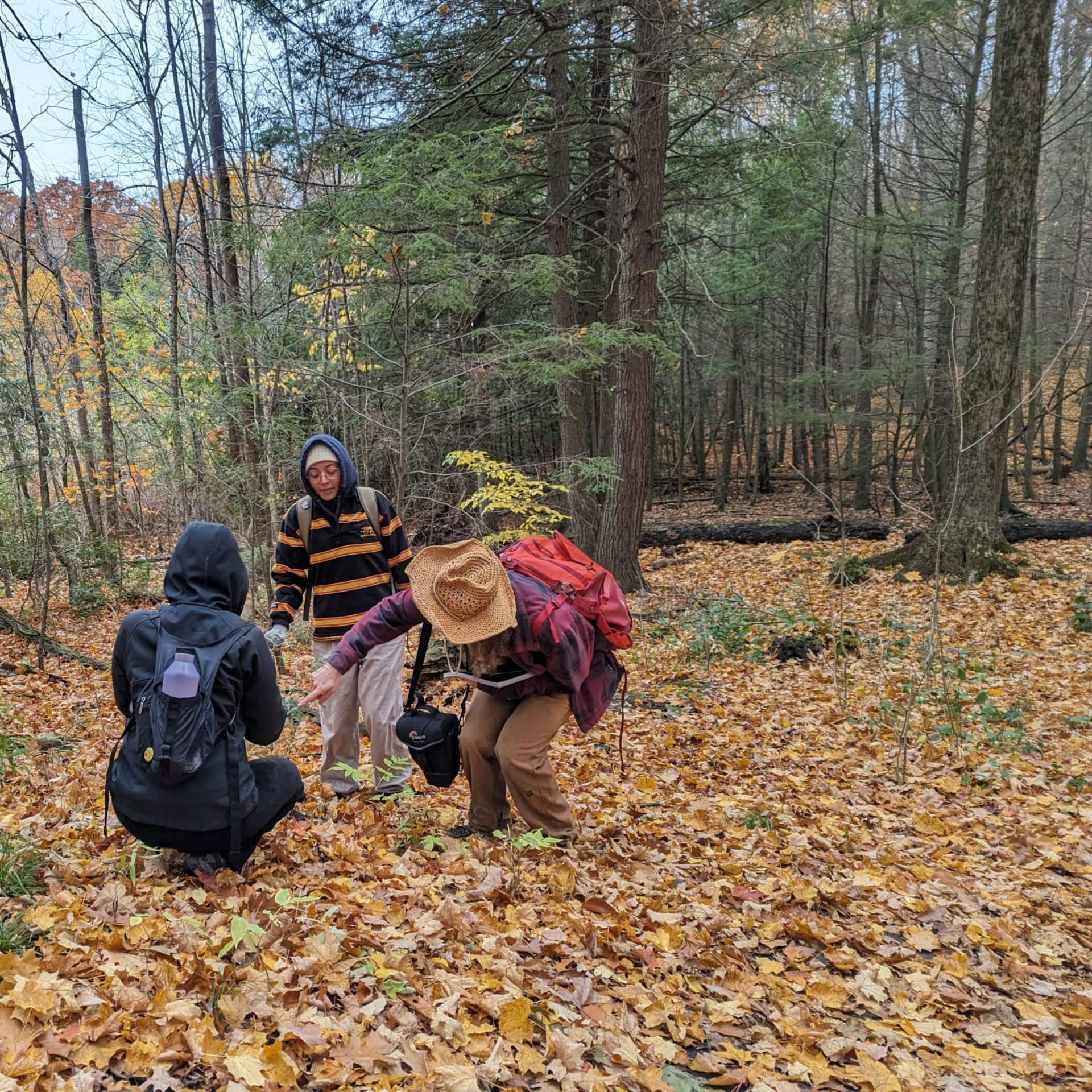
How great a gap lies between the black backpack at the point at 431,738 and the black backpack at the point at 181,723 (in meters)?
0.85

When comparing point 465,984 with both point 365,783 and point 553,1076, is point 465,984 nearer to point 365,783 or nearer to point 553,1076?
point 553,1076

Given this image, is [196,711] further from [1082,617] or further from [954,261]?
[954,261]

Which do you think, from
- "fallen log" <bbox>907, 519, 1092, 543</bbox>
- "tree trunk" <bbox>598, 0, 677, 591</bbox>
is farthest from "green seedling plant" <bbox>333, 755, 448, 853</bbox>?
"fallen log" <bbox>907, 519, 1092, 543</bbox>

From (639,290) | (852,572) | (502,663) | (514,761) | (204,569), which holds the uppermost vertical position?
(639,290)

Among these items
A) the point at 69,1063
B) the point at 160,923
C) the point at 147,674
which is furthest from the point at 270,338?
the point at 69,1063

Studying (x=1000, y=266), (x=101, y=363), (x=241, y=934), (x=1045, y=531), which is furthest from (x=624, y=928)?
(x=1045, y=531)

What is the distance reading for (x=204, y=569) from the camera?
310 cm

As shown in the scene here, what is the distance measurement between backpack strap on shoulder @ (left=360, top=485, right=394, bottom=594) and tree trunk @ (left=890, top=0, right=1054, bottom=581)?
7595 millimetres

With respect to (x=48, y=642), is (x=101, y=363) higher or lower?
higher

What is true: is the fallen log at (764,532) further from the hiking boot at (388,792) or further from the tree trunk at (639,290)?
the hiking boot at (388,792)

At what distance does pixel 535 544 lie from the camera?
3.88m

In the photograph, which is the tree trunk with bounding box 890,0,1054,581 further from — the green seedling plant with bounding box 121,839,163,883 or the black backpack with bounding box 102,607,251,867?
the green seedling plant with bounding box 121,839,163,883

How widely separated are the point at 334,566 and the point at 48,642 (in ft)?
19.0

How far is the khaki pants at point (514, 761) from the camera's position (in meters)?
3.69
